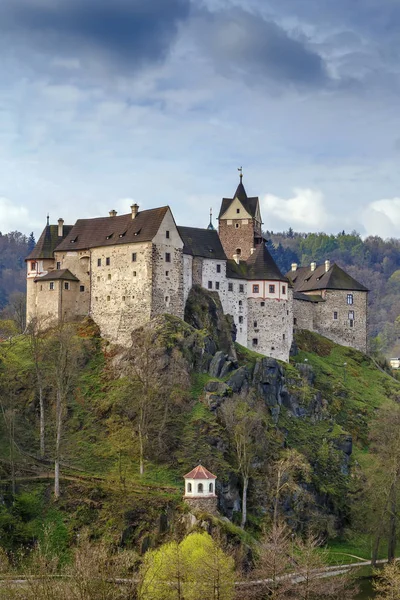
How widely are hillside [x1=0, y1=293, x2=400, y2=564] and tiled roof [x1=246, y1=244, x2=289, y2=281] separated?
786 centimetres

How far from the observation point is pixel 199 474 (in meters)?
77.4

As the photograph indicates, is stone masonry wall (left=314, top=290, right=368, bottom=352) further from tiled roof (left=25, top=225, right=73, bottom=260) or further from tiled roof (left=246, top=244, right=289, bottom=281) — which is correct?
tiled roof (left=25, top=225, right=73, bottom=260)

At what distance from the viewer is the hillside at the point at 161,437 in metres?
77.1

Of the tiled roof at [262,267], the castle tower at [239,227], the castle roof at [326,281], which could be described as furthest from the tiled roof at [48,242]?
the castle roof at [326,281]

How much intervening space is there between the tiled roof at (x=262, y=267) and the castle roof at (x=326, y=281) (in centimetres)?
1483

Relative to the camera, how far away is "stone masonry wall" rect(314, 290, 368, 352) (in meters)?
120

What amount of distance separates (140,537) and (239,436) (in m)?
13.6

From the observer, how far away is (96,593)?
50.2 meters

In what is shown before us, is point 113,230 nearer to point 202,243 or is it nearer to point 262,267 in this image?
point 202,243

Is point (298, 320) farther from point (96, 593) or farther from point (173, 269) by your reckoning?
point (96, 593)

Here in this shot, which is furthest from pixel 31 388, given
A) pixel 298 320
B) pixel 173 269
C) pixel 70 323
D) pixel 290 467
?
pixel 298 320

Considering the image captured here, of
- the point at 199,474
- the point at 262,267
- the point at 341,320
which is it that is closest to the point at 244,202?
the point at 262,267

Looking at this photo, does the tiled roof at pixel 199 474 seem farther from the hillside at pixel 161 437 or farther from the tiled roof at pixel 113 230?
the tiled roof at pixel 113 230

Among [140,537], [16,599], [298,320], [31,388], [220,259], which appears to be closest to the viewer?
[16,599]
